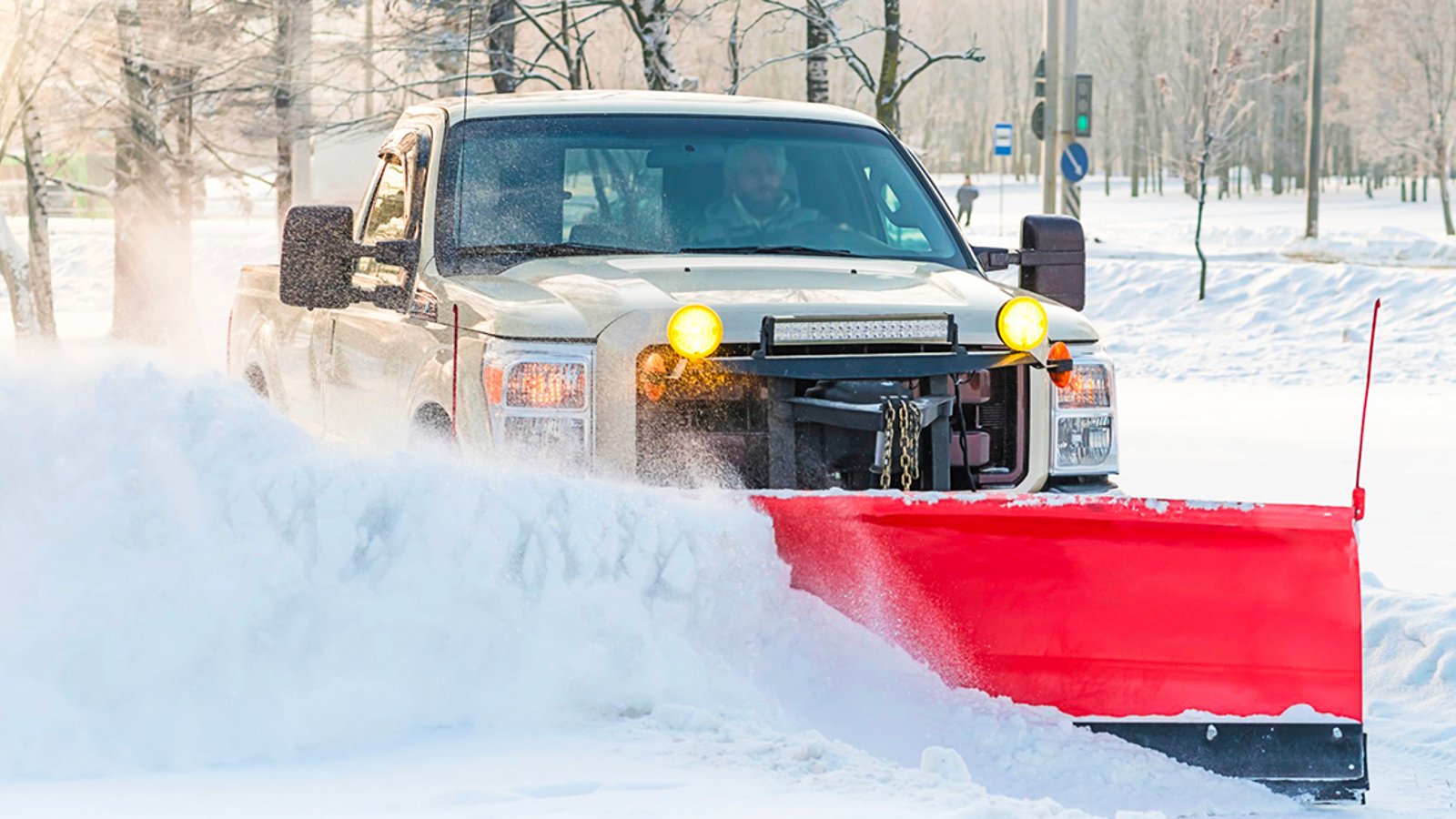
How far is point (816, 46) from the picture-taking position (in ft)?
57.5

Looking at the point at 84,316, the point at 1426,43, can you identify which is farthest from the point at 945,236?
the point at 1426,43

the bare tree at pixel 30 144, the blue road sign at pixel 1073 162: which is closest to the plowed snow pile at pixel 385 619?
the bare tree at pixel 30 144

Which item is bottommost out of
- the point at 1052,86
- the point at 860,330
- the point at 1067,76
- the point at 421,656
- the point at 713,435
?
the point at 421,656

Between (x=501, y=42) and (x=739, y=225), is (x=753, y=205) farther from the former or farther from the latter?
(x=501, y=42)

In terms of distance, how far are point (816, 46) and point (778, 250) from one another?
12.6 metres

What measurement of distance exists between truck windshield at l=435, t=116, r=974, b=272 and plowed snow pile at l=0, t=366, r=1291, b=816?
129 centimetres

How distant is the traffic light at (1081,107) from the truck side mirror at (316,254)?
1557cm

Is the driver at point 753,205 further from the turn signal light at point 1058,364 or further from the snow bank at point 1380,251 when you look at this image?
the snow bank at point 1380,251

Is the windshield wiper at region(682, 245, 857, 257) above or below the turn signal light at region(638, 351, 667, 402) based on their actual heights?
above

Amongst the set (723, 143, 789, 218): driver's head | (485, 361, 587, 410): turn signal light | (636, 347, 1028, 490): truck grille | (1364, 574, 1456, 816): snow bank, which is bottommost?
(1364, 574, 1456, 816): snow bank

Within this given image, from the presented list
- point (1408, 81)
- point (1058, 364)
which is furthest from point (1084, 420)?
point (1408, 81)

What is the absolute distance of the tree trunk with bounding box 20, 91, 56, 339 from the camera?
751 inches

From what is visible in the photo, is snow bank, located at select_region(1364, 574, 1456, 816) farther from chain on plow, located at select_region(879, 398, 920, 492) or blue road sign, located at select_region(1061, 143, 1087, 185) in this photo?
blue road sign, located at select_region(1061, 143, 1087, 185)

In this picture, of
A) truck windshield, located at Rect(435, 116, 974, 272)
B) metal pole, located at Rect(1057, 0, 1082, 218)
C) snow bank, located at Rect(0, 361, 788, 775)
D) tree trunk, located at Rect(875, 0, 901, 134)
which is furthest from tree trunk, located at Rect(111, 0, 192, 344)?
snow bank, located at Rect(0, 361, 788, 775)
